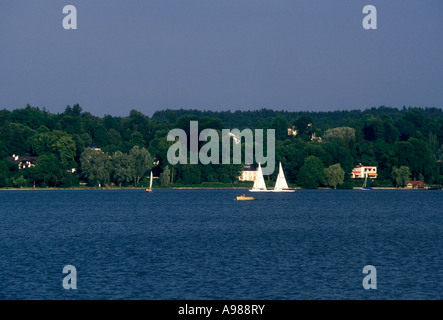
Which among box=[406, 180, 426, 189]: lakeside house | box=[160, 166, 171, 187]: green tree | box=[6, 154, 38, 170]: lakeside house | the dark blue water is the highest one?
box=[6, 154, 38, 170]: lakeside house

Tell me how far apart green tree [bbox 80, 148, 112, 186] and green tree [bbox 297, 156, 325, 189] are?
5190 cm

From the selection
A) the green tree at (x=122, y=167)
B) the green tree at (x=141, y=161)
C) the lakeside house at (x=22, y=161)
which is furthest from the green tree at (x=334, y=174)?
the lakeside house at (x=22, y=161)

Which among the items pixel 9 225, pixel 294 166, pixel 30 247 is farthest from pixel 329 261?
pixel 294 166

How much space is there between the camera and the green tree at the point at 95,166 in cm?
16312

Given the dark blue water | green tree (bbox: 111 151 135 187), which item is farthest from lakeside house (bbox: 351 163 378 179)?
the dark blue water

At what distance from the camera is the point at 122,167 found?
551ft

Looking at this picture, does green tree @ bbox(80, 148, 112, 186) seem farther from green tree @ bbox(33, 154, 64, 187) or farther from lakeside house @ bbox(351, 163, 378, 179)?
lakeside house @ bbox(351, 163, 378, 179)

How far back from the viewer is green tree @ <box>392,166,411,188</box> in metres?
182

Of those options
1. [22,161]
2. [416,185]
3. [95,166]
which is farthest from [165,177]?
[416,185]

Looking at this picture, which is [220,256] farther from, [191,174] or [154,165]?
[154,165]

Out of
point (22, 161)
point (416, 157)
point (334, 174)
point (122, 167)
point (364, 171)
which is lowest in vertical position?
point (334, 174)

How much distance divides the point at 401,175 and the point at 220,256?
144 meters

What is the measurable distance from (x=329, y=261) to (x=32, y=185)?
132 meters

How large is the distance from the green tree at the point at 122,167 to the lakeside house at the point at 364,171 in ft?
222
